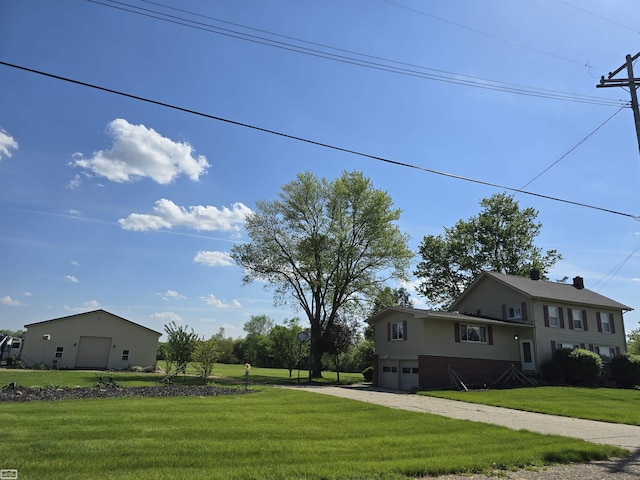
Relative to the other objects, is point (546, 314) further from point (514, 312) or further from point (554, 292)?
point (554, 292)

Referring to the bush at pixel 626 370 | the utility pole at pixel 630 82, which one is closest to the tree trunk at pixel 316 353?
the bush at pixel 626 370

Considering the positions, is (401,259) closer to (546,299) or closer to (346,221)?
(346,221)

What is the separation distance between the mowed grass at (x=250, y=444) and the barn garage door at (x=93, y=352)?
27.4m

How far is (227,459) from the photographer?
6.80m

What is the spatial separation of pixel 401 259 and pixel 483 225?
17.3 m

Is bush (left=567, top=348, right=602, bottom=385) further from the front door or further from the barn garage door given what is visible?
the barn garage door

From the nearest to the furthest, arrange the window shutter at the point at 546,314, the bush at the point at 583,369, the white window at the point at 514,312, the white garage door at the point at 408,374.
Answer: the white garage door at the point at 408,374
the bush at the point at 583,369
the window shutter at the point at 546,314
the white window at the point at 514,312

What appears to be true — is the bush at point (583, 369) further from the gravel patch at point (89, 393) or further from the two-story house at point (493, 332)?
the gravel patch at point (89, 393)

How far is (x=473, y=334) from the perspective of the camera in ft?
87.4

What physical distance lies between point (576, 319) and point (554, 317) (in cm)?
241

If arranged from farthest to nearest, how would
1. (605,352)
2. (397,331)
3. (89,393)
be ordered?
(605,352)
(397,331)
(89,393)

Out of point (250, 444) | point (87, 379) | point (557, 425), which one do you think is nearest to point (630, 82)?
point (557, 425)

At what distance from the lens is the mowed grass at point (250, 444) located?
6199 mm

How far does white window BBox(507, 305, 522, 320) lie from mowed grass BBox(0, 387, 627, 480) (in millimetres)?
21051
